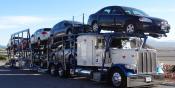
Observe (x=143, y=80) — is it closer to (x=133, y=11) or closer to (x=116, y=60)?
(x=116, y=60)

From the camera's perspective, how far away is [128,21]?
673 inches

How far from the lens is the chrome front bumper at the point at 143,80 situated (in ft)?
51.0

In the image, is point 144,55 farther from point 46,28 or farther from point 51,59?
point 46,28

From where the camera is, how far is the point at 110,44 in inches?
671

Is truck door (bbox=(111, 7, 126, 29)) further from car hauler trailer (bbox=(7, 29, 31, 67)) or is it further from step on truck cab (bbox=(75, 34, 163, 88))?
car hauler trailer (bbox=(7, 29, 31, 67))

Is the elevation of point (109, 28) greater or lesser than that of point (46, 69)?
greater

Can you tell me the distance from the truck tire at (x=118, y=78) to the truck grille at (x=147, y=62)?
75 cm

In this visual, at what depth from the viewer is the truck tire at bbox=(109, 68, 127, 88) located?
51.3 ft

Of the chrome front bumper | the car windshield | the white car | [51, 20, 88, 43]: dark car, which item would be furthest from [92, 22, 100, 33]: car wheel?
the white car

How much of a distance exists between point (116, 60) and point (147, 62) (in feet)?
4.22

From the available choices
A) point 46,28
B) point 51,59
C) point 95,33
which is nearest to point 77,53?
point 95,33

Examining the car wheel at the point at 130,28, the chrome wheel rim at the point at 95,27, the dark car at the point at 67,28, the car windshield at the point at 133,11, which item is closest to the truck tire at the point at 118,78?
the car wheel at the point at 130,28

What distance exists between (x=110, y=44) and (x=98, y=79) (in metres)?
1.57

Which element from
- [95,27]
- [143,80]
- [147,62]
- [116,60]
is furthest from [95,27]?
[143,80]
